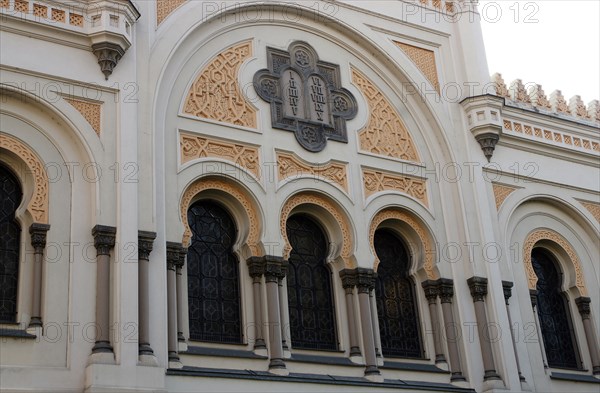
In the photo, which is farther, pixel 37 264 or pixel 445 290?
pixel 445 290

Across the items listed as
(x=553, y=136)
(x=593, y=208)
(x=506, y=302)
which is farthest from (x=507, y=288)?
(x=553, y=136)

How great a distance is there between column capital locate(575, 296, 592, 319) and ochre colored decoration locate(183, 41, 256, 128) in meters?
6.09

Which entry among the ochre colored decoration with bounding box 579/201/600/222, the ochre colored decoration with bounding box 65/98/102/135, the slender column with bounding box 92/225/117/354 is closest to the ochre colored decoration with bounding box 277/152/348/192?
the ochre colored decoration with bounding box 65/98/102/135

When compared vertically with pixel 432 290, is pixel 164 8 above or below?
above

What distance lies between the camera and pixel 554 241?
15.0 m

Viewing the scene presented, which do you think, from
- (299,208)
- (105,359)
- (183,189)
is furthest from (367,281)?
(105,359)

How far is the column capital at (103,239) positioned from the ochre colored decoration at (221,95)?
242 centimetres

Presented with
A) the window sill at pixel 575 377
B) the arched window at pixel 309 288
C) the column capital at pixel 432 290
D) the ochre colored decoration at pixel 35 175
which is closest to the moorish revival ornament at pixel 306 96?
the arched window at pixel 309 288

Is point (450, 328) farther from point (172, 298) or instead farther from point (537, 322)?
point (172, 298)

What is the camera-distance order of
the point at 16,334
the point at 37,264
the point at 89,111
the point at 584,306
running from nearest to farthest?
the point at 16,334
the point at 37,264
the point at 89,111
the point at 584,306

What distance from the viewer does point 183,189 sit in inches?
459

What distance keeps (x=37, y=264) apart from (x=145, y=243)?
1247mm

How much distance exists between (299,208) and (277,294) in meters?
1.52

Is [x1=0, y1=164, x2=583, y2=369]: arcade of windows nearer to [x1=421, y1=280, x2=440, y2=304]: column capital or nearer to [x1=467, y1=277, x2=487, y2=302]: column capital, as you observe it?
[x1=421, y1=280, x2=440, y2=304]: column capital
